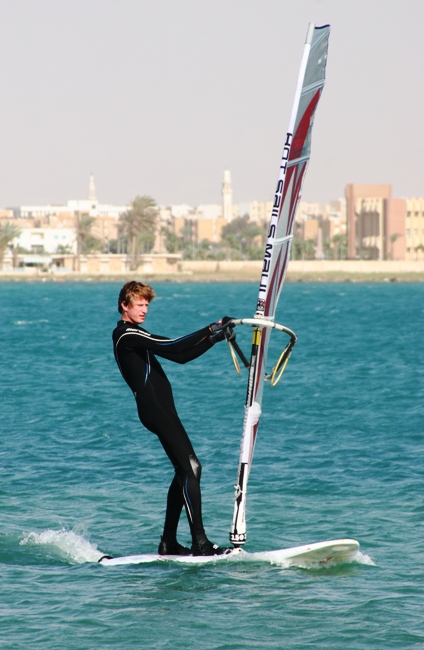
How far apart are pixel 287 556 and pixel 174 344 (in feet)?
7.29

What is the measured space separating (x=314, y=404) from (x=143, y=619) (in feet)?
52.0

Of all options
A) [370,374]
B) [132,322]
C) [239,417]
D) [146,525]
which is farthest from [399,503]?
[370,374]

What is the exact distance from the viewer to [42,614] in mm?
7742

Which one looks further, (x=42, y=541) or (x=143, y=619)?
(x=42, y=541)

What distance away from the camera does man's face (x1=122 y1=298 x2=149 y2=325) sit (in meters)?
7.99

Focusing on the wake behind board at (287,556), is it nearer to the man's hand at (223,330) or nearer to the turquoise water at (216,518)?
the turquoise water at (216,518)

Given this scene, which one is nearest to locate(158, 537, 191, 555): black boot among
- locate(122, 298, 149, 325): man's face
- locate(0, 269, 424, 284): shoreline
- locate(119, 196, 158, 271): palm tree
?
locate(122, 298, 149, 325): man's face

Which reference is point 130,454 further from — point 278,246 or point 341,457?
point 278,246

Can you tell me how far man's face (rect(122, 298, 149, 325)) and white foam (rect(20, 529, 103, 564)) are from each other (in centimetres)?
237

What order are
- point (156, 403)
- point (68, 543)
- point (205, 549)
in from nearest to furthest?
point (156, 403) < point (205, 549) < point (68, 543)

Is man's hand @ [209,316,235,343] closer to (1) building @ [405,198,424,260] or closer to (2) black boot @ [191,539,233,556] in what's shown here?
(2) black boot @ [191,539,233,556]

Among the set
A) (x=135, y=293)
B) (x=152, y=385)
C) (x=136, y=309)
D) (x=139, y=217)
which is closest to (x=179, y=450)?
(x=152, y=385)

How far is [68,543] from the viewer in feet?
31.5

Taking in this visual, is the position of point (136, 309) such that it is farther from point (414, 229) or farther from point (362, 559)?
point (414, 229)
